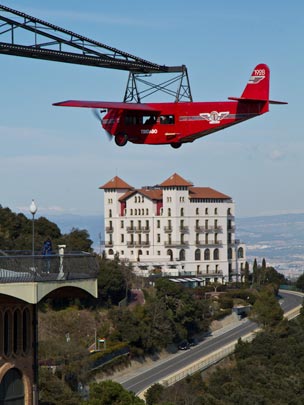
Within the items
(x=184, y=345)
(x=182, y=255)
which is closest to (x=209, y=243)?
(x=182, y=255)

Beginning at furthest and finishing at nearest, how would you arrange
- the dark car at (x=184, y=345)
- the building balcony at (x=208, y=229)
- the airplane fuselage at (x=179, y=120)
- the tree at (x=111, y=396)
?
the building balcony at (x=208, y=229) < the dark car at (x=184, y=345) < the tree at (x=111, y=396) < the airplane fuselage at (x=179, y=120)

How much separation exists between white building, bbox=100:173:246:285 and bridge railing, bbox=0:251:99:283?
148285mm

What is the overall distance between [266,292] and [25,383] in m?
116

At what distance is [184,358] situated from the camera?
114m

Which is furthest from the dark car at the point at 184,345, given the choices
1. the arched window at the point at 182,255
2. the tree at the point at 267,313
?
the arched window at the point at 182,255

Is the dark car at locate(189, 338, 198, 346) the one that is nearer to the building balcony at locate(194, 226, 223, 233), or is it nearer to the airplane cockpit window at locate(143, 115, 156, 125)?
the building balcony at locate(194, 226, 223, 233)

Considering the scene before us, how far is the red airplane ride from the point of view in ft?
101

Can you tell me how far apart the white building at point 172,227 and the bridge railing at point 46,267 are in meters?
148

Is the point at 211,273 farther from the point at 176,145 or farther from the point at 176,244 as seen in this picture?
the point at 176,145

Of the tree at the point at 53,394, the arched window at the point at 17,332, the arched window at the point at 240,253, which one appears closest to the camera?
the arched window at the point at 17,332

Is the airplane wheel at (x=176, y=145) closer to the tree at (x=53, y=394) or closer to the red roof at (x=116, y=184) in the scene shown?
the tree at (x=53, y=394)

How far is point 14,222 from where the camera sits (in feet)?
414

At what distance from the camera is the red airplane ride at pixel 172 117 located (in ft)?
101

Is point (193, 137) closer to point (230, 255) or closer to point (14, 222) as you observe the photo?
point (14, 222)
